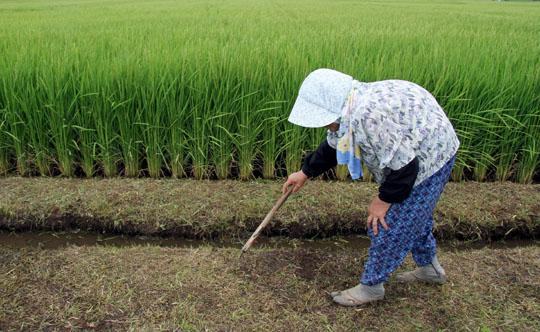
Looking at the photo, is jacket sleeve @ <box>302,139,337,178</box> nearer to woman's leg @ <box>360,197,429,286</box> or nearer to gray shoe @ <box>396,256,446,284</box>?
woman's leg @ <box>360,197,429,286</box>

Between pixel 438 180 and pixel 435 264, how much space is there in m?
0.47

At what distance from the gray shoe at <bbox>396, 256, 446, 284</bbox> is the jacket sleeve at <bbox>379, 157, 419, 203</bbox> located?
60 centimetres

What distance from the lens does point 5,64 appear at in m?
3.11

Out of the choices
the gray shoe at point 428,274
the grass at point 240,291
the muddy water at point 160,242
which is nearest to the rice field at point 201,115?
the muddy water at point 160,242

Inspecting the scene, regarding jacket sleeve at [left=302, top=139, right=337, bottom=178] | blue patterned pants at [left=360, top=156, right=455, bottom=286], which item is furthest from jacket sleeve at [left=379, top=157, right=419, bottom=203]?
jacket sleeve at [left=302, top=139, right=337, bottom=178]

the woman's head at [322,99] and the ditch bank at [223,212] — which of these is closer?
the woman's head at [322,99]

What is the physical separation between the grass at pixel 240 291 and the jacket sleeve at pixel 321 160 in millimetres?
511

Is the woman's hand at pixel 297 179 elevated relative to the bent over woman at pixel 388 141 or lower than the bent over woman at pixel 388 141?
lower

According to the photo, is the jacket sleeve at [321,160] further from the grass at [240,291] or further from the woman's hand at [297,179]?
the grass at [240,291]

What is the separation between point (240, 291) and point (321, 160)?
631 millimetres

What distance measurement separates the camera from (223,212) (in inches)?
99.6

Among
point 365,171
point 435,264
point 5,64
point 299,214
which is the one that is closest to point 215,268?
point 299,214

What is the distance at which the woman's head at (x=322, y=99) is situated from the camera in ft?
A: 4.74

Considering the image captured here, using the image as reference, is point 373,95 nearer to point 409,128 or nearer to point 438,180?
point 409,128
